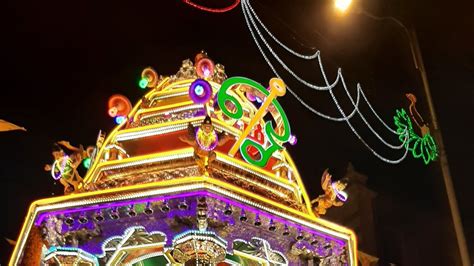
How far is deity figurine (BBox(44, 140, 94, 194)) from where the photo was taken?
12.5 m

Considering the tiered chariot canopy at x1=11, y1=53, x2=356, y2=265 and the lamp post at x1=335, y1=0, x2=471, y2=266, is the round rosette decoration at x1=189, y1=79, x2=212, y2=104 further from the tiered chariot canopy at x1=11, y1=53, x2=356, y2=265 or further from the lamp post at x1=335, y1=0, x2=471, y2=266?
the lamp post at x1=335, y1=0, x2=471, y2=266

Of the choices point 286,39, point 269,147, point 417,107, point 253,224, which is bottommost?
point 253,224

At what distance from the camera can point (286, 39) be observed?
16688 millimetres

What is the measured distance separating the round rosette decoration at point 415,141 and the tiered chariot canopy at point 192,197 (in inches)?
142

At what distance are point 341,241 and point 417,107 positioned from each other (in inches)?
221

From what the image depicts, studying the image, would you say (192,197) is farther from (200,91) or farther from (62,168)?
(62,168)

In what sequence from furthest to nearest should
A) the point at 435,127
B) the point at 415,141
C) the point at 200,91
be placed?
the point at 415,141
the point at 435,127
the point at 200,91

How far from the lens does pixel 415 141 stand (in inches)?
630

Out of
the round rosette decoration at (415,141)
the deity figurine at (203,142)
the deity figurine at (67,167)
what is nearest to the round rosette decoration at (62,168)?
the deity figurine at (67,167)

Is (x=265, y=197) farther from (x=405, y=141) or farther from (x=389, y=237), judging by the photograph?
(x=389, y=237)

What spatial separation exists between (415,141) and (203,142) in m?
7.14

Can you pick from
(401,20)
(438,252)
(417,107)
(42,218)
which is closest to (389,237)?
(438,252)

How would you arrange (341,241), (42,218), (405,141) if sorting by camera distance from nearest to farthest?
1. (42,218)
2. (341,241)
3. (405,141)

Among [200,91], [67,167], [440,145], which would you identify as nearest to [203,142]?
[200,91]
